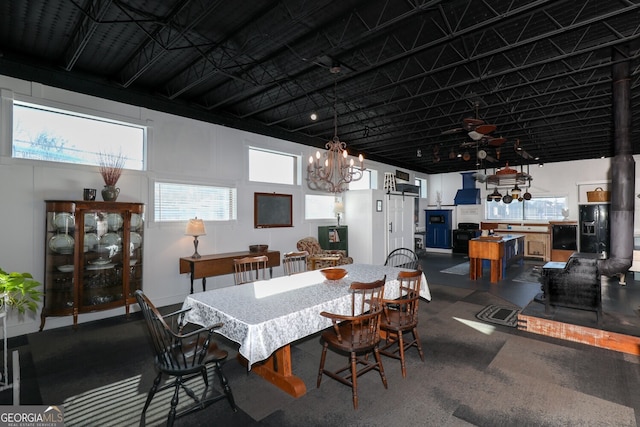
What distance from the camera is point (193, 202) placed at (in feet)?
18.6

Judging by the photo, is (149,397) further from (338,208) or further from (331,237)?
(338,208)

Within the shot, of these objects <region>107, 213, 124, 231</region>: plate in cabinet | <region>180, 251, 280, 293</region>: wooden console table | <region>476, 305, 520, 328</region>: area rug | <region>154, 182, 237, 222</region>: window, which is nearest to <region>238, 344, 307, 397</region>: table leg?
<region>180, 251, 280, 293</region>: wooden console table

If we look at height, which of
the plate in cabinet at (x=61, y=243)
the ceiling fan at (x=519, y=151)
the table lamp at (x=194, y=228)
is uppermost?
the ceiling fan at (x=519, y=151)

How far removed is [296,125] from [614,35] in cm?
538

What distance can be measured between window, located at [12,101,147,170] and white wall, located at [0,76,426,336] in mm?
140

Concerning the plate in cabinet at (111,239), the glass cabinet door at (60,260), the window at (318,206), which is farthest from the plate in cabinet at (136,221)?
the window at (318,206)

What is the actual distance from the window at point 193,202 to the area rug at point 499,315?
4.73 metres

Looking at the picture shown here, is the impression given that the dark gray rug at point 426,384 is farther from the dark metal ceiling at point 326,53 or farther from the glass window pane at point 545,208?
the glass window pane at point 545,208

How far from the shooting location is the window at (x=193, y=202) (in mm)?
5246

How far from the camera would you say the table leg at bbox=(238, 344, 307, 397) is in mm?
2652

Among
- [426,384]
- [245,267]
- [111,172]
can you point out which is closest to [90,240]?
[111,172]

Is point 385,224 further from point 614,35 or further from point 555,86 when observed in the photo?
point 614,35

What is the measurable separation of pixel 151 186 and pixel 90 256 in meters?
1.37

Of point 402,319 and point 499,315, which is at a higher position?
point 402,319
